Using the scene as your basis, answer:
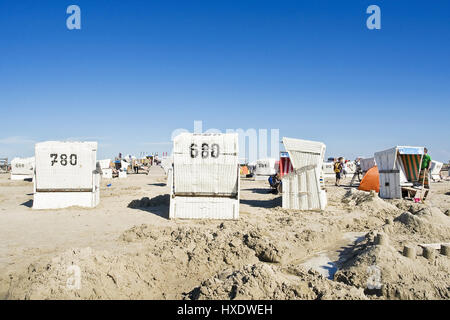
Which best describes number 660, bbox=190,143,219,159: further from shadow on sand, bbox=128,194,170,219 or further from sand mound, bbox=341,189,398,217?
sand mound, bbox=341,189,398,217

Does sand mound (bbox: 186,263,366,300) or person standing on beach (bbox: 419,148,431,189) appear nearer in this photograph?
sand mound (bbox: 186,263,366,300)

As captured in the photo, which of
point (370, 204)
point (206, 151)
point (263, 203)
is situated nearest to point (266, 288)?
point (206, 151)

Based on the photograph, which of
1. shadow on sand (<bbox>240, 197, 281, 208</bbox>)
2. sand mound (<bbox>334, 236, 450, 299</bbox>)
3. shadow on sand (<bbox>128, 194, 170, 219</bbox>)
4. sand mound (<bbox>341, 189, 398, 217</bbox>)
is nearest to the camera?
sand mound (<bbox>334, 236, 450, 299</bbox>)

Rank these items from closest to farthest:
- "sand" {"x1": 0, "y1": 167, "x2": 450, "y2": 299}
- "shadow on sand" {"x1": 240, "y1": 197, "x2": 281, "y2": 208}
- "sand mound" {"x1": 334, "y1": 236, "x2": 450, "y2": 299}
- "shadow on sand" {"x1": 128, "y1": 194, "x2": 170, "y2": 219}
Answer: "sand" {"x1": 0, "y1": 167, "x2": 450, "y2": 299}, "sand mound" {"x1": 334, "y1": 236, "x2": 450, "y2": 299}, "shadow on sand" {"x1": 128, "y1": 194, "x2": 170, "y2": 219}, "shadow on sand" {"x1": 240, "y1": 197, "x2": 281, "y2": 208}

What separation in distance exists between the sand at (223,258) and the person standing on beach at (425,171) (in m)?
5.49

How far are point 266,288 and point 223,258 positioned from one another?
83.7 inches

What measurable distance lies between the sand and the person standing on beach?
549 centimetres

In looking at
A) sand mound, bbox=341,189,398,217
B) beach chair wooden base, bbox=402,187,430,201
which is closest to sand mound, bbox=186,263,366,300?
sand mound, bbox=341,189,398,217

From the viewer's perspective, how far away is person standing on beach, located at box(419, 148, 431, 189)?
15.3m

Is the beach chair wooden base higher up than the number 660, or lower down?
lower down

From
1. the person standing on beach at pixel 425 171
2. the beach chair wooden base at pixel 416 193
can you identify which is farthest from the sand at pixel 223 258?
the person standing on beach at pixel 425 171

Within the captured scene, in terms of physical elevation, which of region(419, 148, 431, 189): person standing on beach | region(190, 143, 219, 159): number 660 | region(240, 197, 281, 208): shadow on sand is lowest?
region(240, 197, 281, 208): shadow on sand

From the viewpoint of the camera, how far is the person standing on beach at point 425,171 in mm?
15320

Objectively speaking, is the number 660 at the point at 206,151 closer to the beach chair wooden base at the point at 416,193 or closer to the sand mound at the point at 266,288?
the sand mound at the point at 266,288
